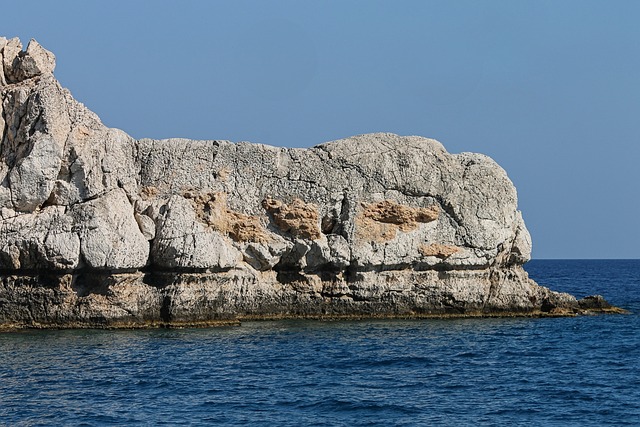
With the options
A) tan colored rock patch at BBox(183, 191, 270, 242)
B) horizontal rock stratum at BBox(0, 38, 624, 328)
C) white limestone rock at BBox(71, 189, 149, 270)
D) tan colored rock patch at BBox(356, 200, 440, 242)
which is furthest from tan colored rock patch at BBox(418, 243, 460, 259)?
white limestone rock at BBox(71, 189, 149, 270)

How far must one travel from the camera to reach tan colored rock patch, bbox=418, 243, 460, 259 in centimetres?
4219

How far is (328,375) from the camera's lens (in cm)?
2967

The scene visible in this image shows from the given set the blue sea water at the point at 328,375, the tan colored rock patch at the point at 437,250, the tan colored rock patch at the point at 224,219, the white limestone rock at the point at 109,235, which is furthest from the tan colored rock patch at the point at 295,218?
the white limestone rock at the point at 109,235

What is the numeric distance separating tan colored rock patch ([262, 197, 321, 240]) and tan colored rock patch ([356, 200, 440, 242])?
1926 mm

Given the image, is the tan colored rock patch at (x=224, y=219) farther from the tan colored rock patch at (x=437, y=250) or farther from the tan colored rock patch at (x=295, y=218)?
the tan colored rock patch at (x=437, y=250)

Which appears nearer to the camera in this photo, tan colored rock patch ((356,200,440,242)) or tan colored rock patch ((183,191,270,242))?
tan colored rock patch ((183,191,270,242))

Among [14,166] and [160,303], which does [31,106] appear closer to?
[14,166]

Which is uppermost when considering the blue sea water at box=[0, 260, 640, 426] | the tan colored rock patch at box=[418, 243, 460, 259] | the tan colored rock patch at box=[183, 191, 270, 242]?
the tan colored rock patch at box=[183, 191, 270, 242]

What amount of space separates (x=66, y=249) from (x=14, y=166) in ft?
13.5

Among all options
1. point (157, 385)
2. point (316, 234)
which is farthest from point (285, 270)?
point (157, 385)

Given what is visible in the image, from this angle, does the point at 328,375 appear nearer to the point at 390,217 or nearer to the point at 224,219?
the point at 224,219

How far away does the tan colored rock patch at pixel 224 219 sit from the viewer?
133 feet

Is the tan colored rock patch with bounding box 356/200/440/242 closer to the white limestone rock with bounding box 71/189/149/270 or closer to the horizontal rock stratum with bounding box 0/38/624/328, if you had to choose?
the horizontal rock stratum with bounding box 0/38/624/328

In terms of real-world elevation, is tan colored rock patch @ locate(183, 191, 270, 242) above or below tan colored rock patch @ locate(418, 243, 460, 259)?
above
